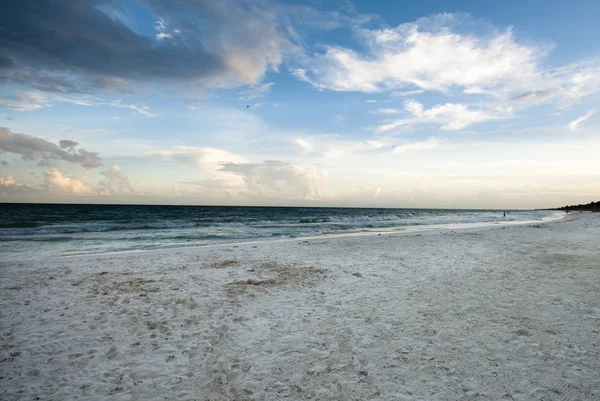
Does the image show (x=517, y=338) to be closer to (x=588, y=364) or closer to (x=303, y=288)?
(x=588, y=364)

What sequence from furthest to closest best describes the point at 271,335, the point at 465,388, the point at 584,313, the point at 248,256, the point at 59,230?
the point at 59,230 → the point at 248,256 → the point at 584,313 → the point at 271,335 → the point at 465,388

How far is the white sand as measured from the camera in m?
4.52

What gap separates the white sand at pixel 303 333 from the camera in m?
4.52

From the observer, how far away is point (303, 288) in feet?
30.9

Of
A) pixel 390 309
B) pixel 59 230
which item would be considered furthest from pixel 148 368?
pixel 59 230

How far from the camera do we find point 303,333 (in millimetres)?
6234

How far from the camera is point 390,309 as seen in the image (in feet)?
24.5

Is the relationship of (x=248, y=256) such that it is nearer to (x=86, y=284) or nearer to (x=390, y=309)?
(x=86, y=284)

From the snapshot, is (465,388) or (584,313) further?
(584,313)

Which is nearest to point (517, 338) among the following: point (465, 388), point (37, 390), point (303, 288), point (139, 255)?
point (465, 388)

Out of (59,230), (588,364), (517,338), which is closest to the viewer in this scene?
(588,364)

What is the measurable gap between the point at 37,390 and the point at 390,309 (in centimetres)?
676

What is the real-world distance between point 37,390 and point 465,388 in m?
6.25

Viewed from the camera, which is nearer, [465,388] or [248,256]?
[465,388]
